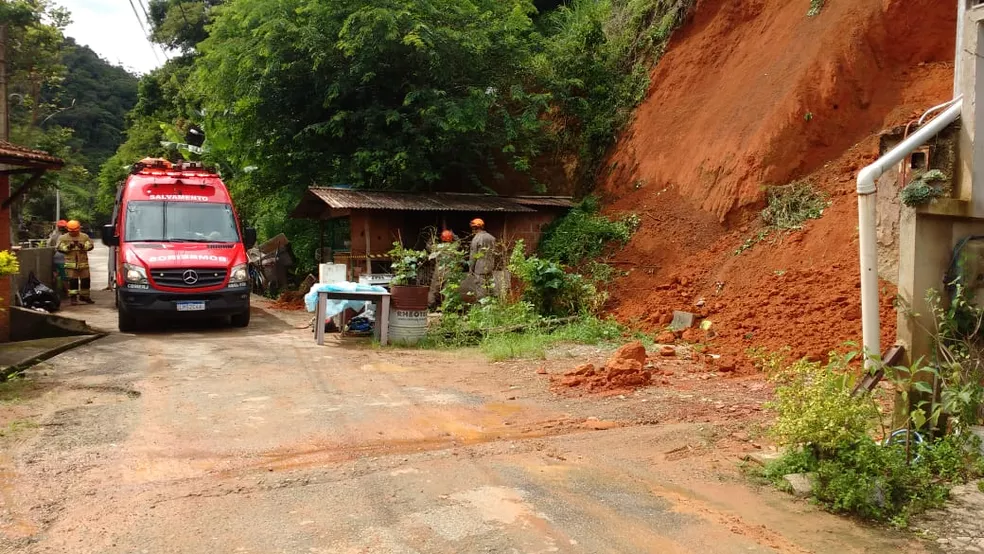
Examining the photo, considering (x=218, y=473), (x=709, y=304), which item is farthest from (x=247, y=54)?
(x=218, y=473)

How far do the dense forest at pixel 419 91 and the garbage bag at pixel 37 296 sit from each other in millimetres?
5616

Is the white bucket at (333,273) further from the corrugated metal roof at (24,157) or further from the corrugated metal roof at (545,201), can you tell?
the corrugated metal roof at (545,201)

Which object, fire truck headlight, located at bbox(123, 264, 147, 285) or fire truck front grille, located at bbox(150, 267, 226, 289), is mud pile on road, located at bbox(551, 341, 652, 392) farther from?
fire truck headlight, located at bbox(123, 264, 147, 285)

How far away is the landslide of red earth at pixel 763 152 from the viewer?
35.7 ft

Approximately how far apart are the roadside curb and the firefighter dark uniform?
5340 millimetres

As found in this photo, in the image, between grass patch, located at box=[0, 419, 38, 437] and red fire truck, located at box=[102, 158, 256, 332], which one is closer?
grass patch, located at box=[0, 419, 38, 437]

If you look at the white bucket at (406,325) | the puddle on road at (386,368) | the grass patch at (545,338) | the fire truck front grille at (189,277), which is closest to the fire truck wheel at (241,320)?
the fire truck front grille at (189,277)

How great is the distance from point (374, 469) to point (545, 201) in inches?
478

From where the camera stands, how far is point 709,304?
37.8ft

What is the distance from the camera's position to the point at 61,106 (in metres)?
49.8

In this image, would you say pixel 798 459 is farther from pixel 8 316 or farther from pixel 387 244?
pixel 387 244

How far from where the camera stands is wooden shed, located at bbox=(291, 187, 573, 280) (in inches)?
595

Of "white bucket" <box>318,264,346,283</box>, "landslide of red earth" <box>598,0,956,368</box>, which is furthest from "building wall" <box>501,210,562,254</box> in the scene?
"white bucket" <box>318,264,346,283</box>

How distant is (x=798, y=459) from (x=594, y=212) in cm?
1174
